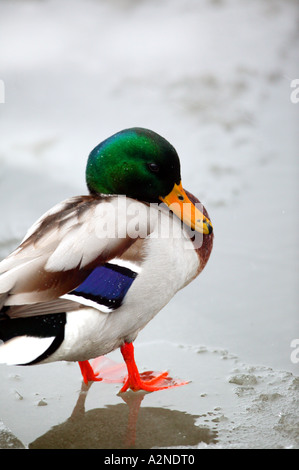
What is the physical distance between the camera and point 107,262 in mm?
2969

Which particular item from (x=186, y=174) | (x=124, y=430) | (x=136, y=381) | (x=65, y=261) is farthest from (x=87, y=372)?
(x=186, y=174)

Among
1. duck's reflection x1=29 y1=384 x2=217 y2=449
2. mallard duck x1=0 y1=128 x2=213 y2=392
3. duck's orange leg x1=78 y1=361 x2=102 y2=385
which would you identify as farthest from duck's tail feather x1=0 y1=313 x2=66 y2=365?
duck's orange leg x1=78 y1=361 x2=102 y2=385

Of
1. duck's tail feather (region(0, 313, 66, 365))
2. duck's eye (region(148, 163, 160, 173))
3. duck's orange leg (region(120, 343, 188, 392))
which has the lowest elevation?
duck's orange leg (region(120, 343, 188, 392))

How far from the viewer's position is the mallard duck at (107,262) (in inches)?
111

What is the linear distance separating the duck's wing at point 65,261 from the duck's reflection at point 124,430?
511 millimetres

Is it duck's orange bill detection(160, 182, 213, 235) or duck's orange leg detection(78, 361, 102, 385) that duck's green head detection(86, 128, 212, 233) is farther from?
duck's orange leg detection(78, 361, 102, 385)

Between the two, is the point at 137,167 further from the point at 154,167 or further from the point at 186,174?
the point at 186,174

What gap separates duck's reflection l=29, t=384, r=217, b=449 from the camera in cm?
284

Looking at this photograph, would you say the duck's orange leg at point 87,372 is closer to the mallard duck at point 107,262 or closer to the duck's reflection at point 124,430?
the mallard duck at point 107,262

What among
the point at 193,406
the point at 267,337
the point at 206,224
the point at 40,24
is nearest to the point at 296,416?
the point at 193,406

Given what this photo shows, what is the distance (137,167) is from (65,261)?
2.08ft

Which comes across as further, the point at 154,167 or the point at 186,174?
the point at 186,174
